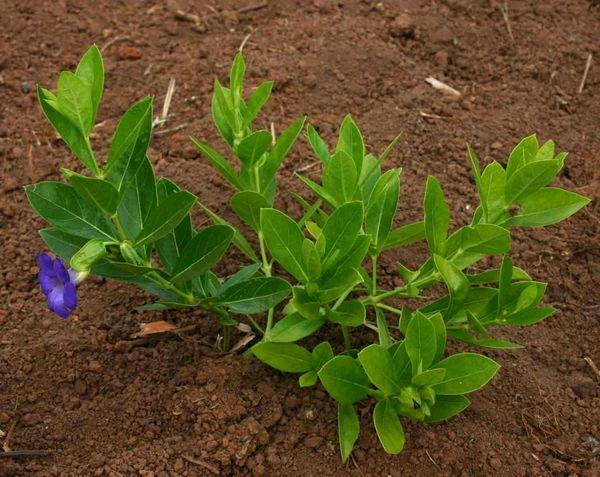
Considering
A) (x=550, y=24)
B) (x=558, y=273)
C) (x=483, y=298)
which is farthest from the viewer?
(x=550, y=24)

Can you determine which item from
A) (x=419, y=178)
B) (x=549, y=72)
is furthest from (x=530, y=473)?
(x=549, y=72)

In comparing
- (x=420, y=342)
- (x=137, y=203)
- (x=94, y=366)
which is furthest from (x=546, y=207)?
(x=94, y=366)

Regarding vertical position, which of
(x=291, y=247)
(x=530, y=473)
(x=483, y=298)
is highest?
(x=291, y=247)

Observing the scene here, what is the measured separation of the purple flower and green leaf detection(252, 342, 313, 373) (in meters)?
0.51

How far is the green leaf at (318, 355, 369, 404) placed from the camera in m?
1.91

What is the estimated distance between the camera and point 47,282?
1800 millimetres

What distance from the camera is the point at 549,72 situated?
3215 millimetres

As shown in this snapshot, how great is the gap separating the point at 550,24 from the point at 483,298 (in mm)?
1864

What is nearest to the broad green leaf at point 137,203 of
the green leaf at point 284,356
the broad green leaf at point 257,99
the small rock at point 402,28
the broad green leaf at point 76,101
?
the broad green leaf at point 76,101

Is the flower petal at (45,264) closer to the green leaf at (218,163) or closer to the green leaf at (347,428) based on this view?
the green leaf at (218,163)

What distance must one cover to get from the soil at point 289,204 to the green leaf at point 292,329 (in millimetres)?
212

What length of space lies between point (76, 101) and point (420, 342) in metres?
0.98

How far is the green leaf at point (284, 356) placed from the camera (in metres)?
2.01

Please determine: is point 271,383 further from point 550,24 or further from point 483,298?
point 550,24
